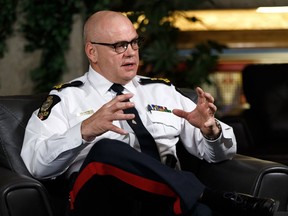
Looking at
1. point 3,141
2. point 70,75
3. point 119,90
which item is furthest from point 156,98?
point 70,75

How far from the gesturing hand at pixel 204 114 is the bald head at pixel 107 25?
0.41m

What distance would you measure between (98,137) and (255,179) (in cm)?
58

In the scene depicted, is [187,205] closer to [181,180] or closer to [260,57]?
[181,180]

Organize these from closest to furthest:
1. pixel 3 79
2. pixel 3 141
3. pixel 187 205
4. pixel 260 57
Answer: pixel 187 205, pixel 3 141, pixel 3 79, pixel 260 57

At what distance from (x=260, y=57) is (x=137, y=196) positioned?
358 centimetres

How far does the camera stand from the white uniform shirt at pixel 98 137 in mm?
2408

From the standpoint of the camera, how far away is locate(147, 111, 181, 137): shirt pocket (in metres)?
2.69

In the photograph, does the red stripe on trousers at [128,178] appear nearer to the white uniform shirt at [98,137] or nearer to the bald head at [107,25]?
the white uniform shirt at [98,137]

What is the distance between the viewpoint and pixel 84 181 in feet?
7.13

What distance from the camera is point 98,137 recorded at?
2559mm

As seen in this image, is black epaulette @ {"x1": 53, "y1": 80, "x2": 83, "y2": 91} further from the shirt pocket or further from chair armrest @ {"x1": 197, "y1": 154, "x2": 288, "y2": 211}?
chair armrest @ {"x1": 197, "y1": 154, "x2": 288, "y2": 211}

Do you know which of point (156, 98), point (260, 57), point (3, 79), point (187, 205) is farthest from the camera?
point (260, 57)

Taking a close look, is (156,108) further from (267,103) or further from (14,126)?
(267,103)

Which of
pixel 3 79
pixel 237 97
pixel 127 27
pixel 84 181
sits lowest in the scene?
pixel 237 97
